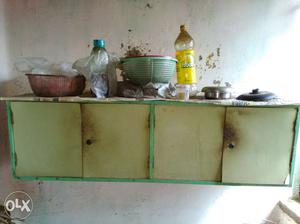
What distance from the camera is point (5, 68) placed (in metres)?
1.22

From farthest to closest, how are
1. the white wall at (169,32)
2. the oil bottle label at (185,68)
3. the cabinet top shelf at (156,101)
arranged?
the white wall at (169,32) < the oil bottle label at (185,68) < the cabinet top shelf at (156,101)

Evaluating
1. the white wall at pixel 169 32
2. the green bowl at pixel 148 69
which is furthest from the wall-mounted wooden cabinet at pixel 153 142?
the white wall at pixel 169 32

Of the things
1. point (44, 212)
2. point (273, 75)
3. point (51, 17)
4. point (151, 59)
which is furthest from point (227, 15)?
point (44, 212)

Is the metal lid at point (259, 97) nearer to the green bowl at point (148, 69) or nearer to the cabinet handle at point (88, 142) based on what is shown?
the green bowl at point (148, 69)

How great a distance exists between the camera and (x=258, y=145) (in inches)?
36.4

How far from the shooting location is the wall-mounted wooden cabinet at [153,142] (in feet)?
3.00

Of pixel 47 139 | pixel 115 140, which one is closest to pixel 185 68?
pixel 115 140

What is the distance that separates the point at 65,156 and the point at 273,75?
1.25 m

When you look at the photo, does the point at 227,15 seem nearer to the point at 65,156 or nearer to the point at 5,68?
the point at 65,156

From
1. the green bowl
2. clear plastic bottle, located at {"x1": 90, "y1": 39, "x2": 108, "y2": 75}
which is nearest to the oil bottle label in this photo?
the green bowl

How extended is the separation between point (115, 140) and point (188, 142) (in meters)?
0.33

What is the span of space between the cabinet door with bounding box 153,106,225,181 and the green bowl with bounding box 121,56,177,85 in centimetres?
15

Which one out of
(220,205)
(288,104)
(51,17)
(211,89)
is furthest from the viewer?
(220,205)

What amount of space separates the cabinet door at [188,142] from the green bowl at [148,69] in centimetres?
15
